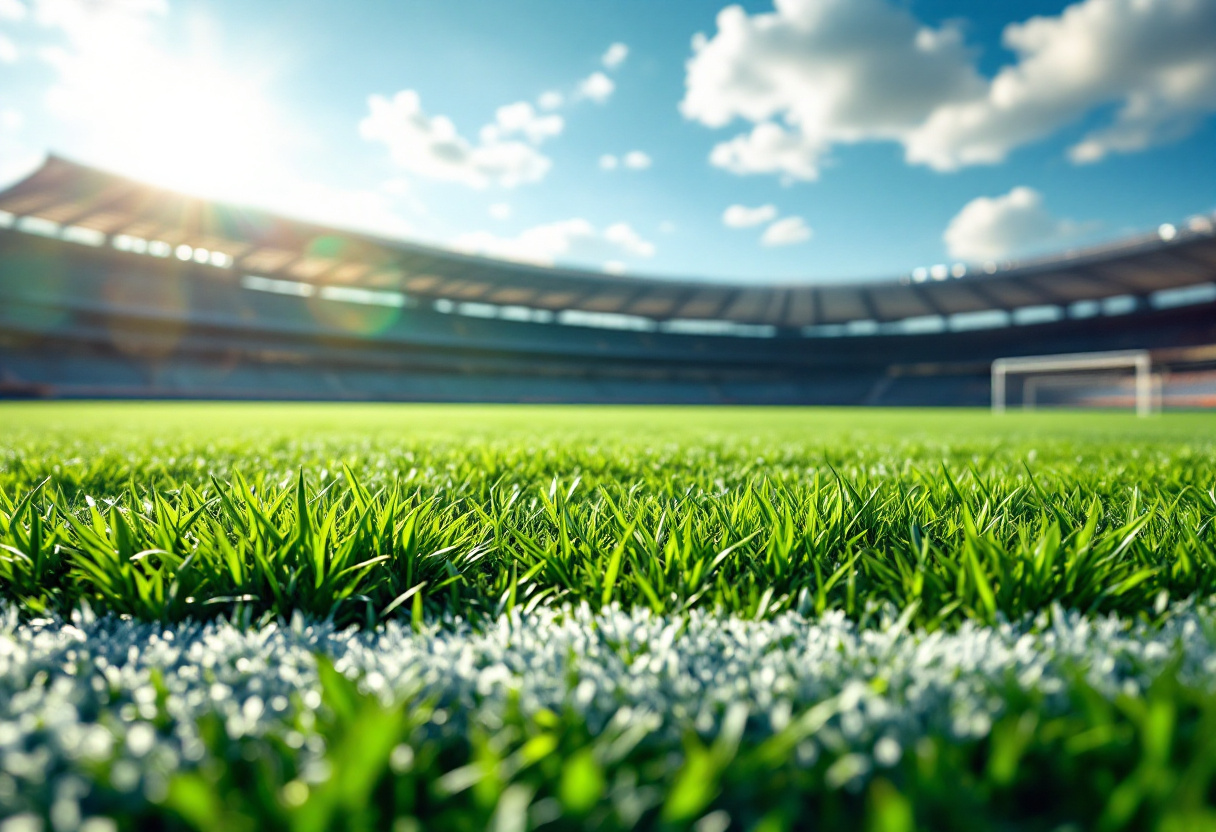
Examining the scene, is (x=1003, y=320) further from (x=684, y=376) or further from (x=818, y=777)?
(x=818, y=777)

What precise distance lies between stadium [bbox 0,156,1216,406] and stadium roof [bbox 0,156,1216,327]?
7.7 inches

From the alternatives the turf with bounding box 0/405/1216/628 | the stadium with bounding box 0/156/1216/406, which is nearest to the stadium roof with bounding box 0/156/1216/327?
the stadium with bounding box 0/156/1216/406

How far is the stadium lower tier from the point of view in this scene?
35.5 metres

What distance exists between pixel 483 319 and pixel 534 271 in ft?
35.7

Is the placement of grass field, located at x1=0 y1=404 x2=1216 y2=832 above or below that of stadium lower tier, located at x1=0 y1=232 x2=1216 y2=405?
below

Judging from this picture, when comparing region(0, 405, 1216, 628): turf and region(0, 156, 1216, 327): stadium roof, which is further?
region(0, 156, 1216, 327): stadium roof

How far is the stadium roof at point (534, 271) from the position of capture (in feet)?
101

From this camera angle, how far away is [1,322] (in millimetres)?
33250

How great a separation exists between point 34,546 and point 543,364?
50.2 meters

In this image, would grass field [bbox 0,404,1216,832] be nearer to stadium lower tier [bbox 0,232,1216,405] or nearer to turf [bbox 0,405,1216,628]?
turf [bbox 0,405,1216,628]

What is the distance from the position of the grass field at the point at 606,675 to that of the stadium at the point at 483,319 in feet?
113

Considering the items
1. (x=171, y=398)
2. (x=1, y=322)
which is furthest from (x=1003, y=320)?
(x=1, y=322)

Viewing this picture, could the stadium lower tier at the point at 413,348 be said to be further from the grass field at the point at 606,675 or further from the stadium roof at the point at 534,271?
the grass field at the point at 606,675

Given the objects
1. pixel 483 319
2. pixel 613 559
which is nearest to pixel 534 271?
pixel 483 319
